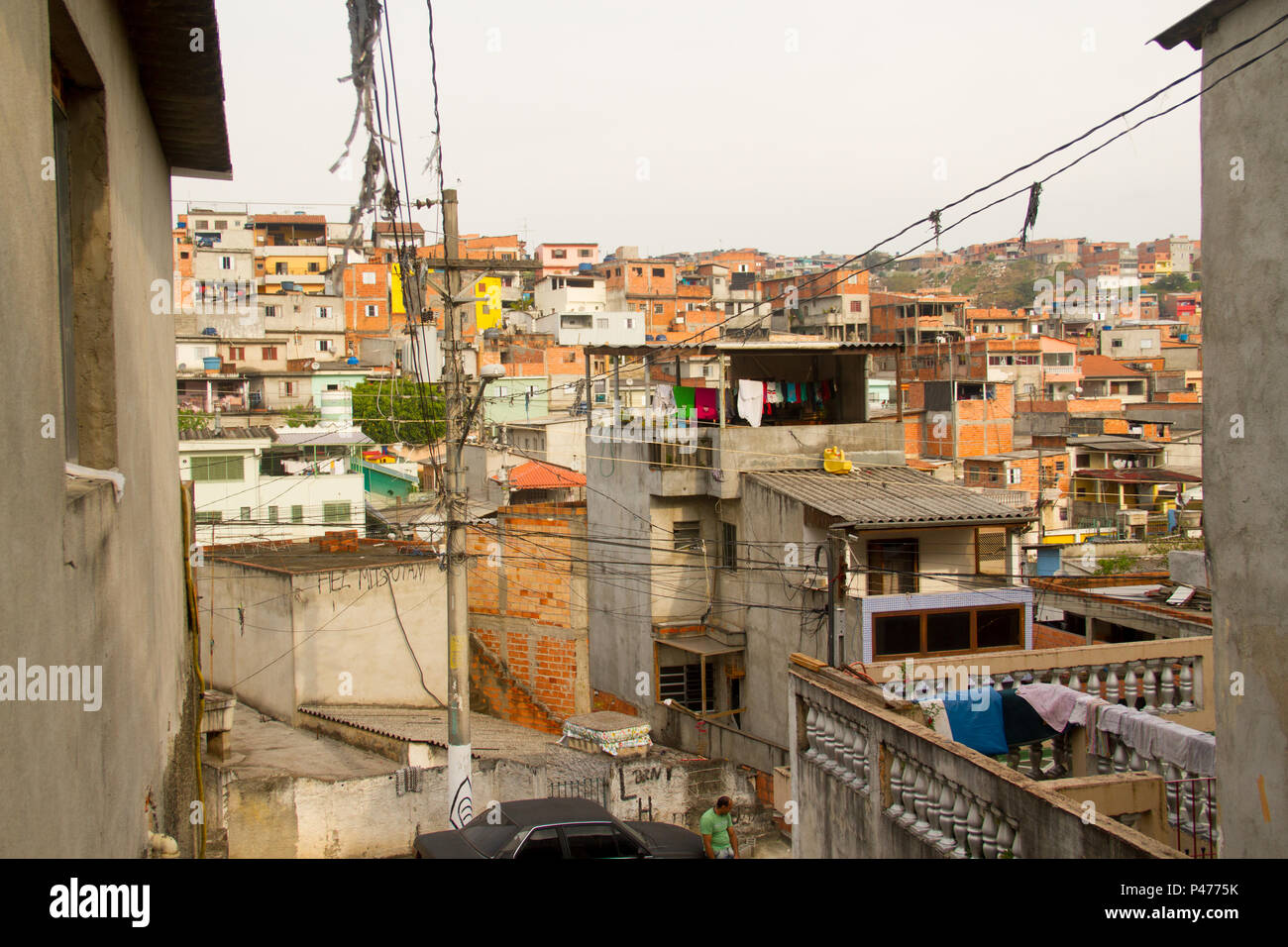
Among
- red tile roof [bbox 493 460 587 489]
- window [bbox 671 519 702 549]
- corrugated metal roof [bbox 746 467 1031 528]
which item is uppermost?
corrugated metal roof [bbox 746 467 1031 528]

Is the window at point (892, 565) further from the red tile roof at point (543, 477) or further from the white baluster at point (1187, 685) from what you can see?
the red tile roof at point (543, 477)

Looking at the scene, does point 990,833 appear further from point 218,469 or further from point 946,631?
point 218,469

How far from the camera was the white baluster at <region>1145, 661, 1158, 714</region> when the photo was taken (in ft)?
28.5

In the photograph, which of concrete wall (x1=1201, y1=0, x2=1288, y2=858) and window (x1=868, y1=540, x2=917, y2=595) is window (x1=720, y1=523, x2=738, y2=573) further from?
concrete wall (x1=1201, y1=0, x2=1288, y2=858)

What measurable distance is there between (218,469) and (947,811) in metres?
28.5

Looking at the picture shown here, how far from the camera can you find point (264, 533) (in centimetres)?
3219

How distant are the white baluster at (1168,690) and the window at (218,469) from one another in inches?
1083

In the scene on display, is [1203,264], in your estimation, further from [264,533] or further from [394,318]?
[394,318]

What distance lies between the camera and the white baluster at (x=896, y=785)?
672 centimetres

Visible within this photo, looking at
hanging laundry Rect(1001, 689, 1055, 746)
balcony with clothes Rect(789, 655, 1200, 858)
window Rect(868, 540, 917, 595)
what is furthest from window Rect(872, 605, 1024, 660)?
hanging laundry Rect(1001, 689, 1055, 746)

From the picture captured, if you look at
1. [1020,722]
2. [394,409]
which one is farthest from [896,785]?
[394,409]

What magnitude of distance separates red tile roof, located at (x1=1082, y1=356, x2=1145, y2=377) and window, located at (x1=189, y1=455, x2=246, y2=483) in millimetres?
43665
